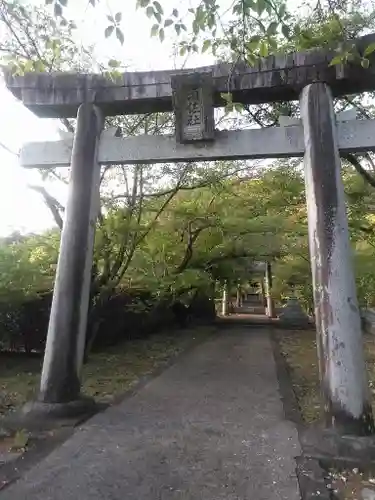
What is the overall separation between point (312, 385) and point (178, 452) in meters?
4.37

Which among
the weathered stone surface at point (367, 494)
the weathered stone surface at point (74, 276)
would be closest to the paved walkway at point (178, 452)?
the weathered stone surface at point (367, 494)

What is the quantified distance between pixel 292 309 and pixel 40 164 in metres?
18.4

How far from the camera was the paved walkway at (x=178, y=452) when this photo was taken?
3670mm

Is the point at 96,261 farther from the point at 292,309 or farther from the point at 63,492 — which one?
the point at 292,309

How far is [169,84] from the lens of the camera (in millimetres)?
6090

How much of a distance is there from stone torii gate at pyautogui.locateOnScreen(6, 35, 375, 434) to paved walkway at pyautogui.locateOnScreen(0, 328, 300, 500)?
81 cm

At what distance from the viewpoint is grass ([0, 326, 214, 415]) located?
7.09 meters

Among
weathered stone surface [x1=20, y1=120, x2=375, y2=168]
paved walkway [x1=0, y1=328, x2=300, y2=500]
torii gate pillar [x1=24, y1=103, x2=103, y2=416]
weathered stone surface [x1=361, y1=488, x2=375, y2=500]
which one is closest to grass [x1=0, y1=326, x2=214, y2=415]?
paved walkway [x1=0, y1=328, x2=300, y2=500]

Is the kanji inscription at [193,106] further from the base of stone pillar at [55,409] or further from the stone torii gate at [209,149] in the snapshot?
the base of stone pillar at [55,409]

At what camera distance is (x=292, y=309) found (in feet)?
73.7

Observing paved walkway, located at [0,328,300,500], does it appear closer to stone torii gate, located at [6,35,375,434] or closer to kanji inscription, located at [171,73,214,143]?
stone torii gate, located at [6,35,375,434]

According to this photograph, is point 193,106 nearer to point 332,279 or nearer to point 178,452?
point 332,279

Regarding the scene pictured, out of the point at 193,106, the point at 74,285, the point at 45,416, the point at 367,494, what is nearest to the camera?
the point at 367,494

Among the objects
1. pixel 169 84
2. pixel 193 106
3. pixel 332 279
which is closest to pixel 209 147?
pixel 193 106
